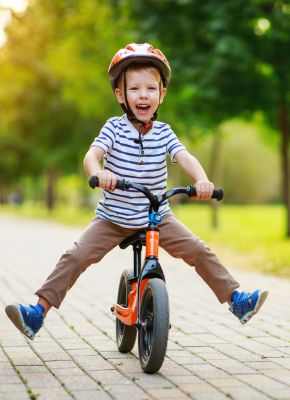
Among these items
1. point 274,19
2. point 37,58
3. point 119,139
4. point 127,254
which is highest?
point 37,58

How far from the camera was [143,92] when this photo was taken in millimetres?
4816

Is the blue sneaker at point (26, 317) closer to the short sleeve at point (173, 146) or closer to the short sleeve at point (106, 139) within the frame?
the short sleeve at point (106, 139)

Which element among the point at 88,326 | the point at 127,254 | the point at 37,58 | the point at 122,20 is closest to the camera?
the point at 88,326

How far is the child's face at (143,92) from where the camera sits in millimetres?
Result: 4820

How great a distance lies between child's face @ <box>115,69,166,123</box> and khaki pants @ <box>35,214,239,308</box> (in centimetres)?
60

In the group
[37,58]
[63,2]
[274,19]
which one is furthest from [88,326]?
[37,58]

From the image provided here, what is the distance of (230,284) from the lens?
4875 millimetres

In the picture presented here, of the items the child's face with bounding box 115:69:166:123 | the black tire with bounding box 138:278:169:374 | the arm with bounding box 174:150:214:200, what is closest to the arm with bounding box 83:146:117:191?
the child's face with bounding box 115:69:166:123

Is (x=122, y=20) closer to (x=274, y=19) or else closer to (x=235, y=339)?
(x=274, y=19)

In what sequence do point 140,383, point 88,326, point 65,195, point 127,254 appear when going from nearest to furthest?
1. point 140,383
2. point 88,326
3. point 127,254
4. point 65,195

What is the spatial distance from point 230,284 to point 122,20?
14.3 m

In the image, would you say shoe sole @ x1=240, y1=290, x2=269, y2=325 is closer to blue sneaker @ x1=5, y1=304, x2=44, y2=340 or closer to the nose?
blue sneaker @ x1=5, y1=304, x2=44, y2=340

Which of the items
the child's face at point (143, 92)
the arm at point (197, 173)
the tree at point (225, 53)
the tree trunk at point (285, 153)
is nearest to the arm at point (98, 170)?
the child's face at point (143, 92)

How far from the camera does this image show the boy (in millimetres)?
4773
